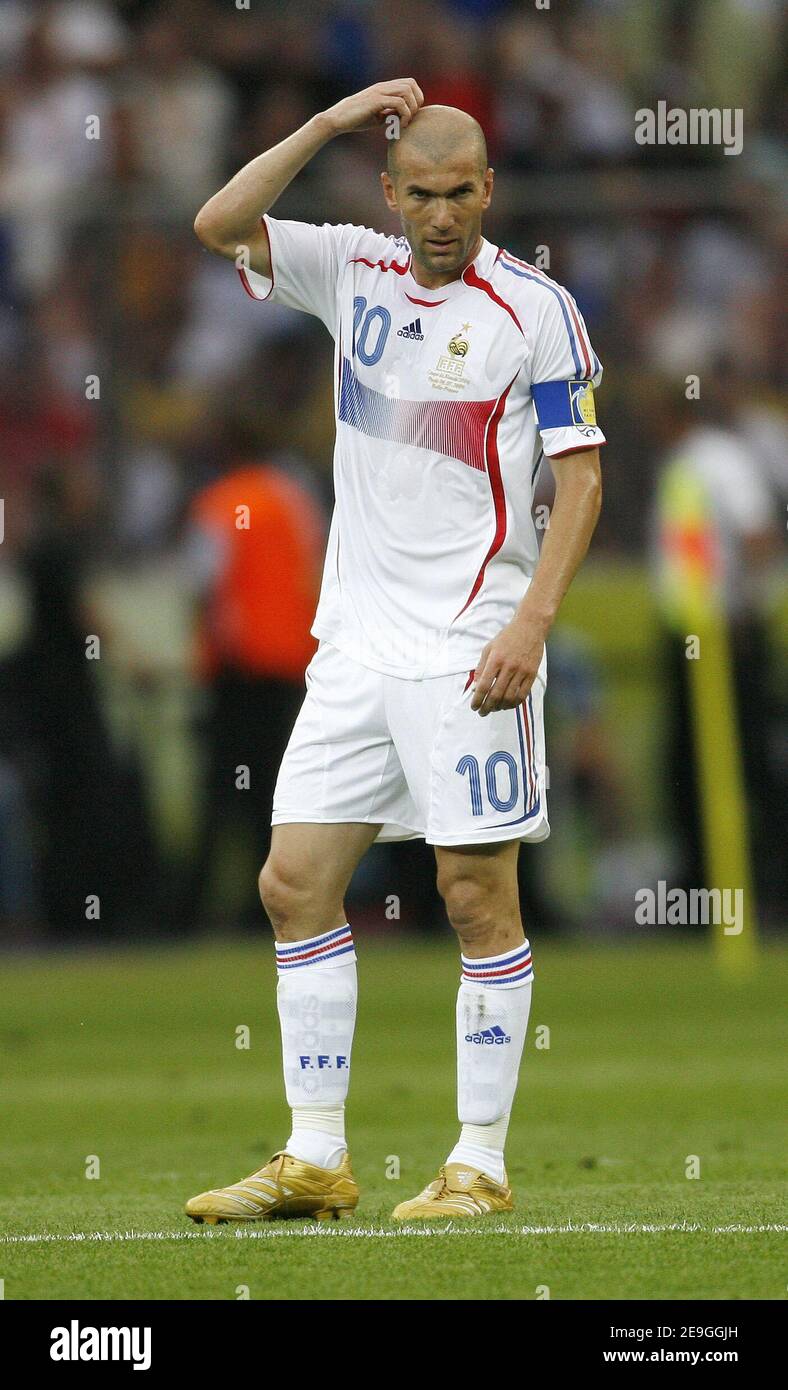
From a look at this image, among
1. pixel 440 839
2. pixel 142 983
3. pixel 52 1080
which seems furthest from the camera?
pixel 142 983

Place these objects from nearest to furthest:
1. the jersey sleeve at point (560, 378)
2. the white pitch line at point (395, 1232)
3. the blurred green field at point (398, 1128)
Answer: the blurred green field at point (398, 1128) → the white pitch line at point (395, 1232) → the jersey sleeve at point (560, 378)

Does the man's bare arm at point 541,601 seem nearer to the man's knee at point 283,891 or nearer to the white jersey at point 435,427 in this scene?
the white jersey at point 435,427

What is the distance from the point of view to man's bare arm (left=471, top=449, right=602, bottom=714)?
232 inches

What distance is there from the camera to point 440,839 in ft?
19.7

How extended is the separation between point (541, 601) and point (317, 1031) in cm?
117

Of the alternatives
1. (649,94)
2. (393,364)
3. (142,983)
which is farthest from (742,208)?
(393,364)

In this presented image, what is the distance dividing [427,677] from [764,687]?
823 centimetres

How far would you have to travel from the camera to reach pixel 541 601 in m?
5.90

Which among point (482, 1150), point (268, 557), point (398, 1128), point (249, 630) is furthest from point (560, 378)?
point (249, 630)

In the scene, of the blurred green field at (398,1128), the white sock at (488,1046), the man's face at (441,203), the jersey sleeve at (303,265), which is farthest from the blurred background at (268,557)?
the white sock at (488,1046)

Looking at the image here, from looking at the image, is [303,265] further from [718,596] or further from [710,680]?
[710,680]

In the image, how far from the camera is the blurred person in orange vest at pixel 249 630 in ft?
44.6

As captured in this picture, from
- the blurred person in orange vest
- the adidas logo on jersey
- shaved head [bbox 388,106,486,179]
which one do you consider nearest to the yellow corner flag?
the blurred person in orange vest
